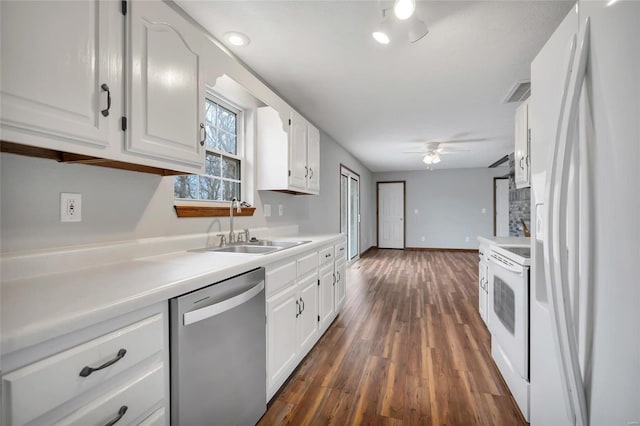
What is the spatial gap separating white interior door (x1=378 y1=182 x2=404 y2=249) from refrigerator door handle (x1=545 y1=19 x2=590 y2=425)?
26.8ft

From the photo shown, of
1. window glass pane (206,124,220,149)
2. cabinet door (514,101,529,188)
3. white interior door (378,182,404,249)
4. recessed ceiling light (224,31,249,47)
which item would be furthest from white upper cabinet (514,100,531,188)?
white interior door (378,182,404,249)

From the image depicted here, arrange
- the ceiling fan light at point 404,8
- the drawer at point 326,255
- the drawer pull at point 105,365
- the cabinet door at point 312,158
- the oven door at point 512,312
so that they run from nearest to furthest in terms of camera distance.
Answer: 1. the drawer pull at point 105,365
2. the ceiling fan light at point 404,8
3. the oven door at point 512,312
4. the drawer at point 326,255
5. the cabinet door at point 312,158

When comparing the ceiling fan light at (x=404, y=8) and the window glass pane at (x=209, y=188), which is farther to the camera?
the window glass pane at (x=209, y=188)

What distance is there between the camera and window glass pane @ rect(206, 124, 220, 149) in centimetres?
224

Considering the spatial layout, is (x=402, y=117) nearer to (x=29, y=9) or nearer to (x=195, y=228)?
(x=195, y=228)

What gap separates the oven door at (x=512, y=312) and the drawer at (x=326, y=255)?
4.35 ft

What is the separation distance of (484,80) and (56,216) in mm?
3295

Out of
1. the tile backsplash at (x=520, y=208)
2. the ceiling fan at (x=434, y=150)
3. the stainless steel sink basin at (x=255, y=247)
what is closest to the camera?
the stainless steel sink basin at (x=255, y=247)

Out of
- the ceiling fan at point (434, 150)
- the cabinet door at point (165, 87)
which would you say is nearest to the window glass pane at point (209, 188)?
the cabinet door at point (165, 87)

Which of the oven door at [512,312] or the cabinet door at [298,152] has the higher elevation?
the cabinet door at [298,152]

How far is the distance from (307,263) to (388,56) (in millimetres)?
1734

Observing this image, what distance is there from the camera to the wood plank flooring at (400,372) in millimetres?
1647

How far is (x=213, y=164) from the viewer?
229cm

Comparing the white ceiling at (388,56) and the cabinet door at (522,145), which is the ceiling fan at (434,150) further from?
the cabinet door at (522,145)
